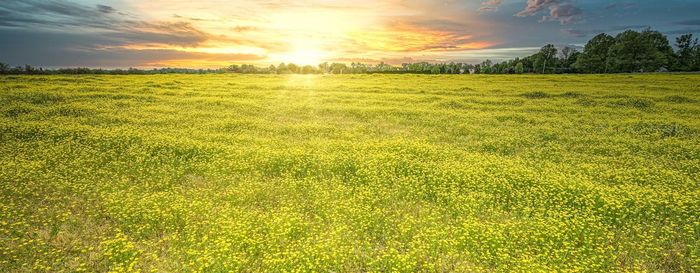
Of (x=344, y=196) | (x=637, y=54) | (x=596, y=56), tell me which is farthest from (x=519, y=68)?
(x=344, y=196)

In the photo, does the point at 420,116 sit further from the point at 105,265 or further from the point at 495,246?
the point at 105,265

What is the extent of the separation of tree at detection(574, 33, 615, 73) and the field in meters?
82.3

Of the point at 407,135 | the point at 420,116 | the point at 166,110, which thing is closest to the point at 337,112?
the point at 420,116

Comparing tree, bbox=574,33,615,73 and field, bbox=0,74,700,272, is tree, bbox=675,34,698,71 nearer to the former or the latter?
tree, bbox=574,33,615,73

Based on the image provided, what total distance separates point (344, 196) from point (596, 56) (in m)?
106

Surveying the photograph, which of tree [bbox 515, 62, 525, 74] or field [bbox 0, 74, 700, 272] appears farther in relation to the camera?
tree [bbox 515, 62, 525, 74]

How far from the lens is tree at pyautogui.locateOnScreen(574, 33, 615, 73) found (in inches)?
3789

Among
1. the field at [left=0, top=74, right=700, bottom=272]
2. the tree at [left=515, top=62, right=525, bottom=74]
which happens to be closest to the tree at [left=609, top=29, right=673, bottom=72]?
the tree at [left=515, top=62, right=525, bottom=74]

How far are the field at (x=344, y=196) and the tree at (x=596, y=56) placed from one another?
3239 inches

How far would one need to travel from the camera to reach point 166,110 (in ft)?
98.8

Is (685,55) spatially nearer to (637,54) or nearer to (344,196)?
(637,54)

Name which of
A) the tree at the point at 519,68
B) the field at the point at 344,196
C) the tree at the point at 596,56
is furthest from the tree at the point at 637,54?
the field at the point at 344,196

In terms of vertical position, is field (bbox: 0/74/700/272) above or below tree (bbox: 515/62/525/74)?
below

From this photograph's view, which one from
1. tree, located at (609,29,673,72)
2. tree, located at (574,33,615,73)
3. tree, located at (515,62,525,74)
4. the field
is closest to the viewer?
the field
